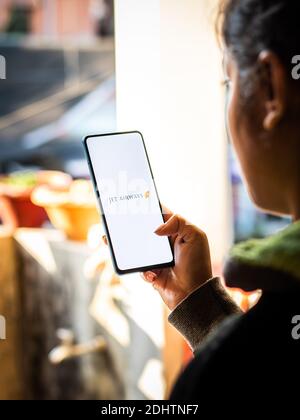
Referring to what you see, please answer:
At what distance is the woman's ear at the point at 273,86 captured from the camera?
1.69ft

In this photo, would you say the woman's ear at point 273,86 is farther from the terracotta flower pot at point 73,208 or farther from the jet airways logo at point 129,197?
the terracotta flower pot at point 73,208

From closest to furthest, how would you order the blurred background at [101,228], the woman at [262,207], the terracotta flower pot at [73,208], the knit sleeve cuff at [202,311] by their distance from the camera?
1. the woman at [262,207]
2. the knit sleeve cuff at [202,311]
3. the blurred background at [101,228]
4. the terracotta flower pot at [73,208]

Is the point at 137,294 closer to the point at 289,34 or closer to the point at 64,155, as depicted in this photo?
the point at 289,34

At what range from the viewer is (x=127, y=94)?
1029 mm

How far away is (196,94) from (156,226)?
691 mm

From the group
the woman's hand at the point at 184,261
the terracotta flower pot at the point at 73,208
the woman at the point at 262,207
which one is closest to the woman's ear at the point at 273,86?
the woman at the point at 262,207

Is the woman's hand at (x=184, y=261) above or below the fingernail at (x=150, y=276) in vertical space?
above

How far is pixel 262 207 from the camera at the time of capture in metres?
0.56

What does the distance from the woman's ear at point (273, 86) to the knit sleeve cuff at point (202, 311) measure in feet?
0.75

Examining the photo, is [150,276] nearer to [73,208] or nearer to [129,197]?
[129,197]

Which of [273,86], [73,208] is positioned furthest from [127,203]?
[73,208]

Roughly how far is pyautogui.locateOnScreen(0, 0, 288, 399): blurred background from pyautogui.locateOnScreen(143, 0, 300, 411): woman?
47cm
